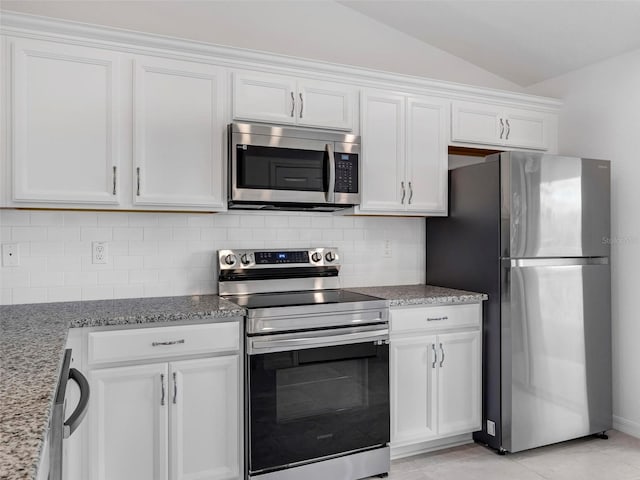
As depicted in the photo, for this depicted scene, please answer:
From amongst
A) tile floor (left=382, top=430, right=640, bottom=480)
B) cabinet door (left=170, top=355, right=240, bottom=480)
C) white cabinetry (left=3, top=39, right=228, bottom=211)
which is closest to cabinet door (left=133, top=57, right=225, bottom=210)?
white cabinetry (left=3, top=39, right=228, bottom=211)

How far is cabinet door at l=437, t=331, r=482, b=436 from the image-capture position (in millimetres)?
2947

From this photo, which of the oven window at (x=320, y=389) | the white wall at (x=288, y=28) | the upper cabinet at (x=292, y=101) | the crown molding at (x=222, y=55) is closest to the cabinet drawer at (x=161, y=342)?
the oven window at (x=320, y=389)

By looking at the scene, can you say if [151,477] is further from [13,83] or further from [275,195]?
[13,83]

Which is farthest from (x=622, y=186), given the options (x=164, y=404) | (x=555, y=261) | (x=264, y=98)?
(x=164, y=404)

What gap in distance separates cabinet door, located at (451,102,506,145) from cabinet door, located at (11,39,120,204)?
2.05m

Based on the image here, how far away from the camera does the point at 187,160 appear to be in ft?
8.59

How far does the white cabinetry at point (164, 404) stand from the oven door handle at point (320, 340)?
11 cm

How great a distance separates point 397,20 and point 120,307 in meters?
2.53

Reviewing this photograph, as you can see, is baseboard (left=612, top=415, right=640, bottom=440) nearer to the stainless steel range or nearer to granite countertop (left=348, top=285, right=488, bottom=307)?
granite countertop (left=348, top=285, right=488, bottom=307)

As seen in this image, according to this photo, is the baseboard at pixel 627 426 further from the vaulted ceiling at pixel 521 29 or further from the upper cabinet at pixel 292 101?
the upper cabinet at pixel 292 101

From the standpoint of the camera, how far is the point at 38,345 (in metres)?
1.61

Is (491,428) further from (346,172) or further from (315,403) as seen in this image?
(346,172)

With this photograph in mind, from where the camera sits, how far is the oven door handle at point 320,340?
241 centimetres

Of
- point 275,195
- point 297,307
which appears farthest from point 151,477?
point 275,195
